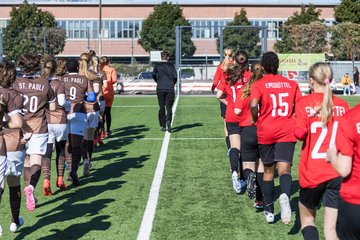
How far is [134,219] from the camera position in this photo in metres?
7.29

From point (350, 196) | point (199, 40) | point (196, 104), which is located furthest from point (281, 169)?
point (199, 40)

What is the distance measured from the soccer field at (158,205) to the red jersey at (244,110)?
3.56 ft

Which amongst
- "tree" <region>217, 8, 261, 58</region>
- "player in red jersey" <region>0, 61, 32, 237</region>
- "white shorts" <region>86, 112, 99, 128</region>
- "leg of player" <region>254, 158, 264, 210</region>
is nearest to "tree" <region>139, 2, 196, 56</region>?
"tree" <region>217, 8, 261, 58</region>

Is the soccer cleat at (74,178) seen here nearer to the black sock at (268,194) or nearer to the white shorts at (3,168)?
the white shorts at (3,168)

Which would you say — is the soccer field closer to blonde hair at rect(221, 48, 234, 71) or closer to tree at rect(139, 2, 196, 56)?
blonde hair at rect(221, 48, 234, 71)

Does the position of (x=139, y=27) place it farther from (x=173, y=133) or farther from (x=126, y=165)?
(x=126, y=165)

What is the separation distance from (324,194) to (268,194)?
5.93 feet

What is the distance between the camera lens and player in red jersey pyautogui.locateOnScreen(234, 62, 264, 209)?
24.8ft

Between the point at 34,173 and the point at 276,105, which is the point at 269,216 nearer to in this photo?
the point at 276,105

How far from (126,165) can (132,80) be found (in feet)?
95.8

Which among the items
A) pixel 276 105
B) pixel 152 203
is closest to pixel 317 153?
pixel 276 105

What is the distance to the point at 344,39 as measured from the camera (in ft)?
177

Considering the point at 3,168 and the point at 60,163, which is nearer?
the point at 3,168

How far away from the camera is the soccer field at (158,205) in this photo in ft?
22.2
